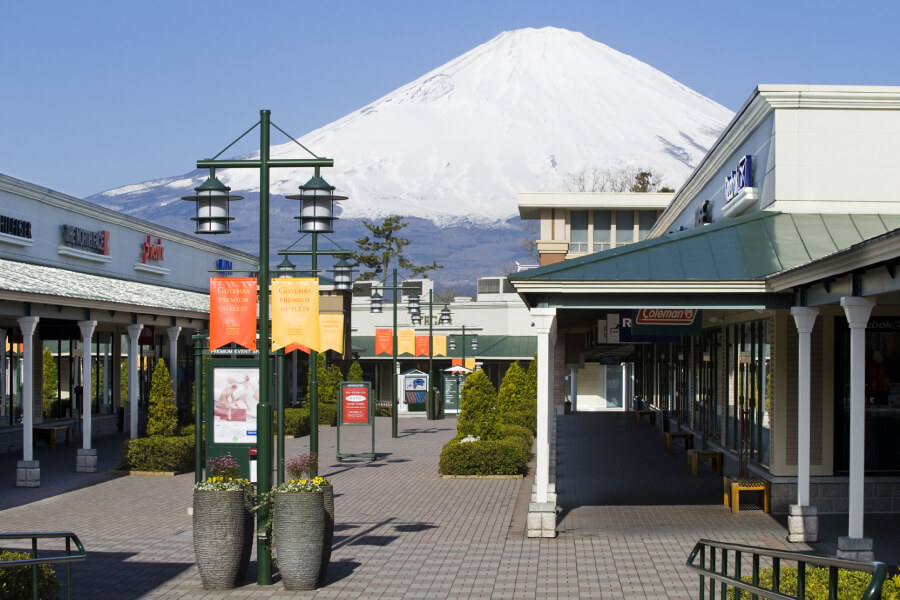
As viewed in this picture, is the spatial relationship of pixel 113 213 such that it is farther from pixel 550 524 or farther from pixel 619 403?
pixel 619 403

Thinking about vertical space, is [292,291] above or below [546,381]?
above

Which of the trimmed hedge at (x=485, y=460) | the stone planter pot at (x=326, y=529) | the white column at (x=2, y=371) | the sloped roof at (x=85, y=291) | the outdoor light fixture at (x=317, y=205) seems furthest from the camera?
the white column at (x=2, y=371)

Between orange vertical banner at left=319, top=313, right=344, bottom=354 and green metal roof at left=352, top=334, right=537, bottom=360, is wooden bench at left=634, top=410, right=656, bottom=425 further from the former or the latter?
green metal roof at left=352, top=334, right=537, bottom=360

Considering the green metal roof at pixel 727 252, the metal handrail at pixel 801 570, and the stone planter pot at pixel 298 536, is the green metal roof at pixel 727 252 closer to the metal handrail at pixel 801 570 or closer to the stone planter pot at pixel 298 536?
the stone planter pot at pixel 298 536

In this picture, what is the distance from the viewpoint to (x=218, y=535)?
1175 centimetres

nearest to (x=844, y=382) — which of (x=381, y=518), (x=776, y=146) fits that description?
(x=776, y=146)

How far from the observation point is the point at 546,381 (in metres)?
15.4

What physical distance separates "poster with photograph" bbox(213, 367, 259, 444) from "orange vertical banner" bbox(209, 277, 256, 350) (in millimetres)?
932

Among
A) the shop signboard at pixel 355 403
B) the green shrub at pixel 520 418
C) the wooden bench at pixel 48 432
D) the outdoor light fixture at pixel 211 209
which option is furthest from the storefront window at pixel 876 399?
the wooden bench at pixel 48 432

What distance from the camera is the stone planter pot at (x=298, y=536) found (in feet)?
37.9

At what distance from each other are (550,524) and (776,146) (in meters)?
7.22

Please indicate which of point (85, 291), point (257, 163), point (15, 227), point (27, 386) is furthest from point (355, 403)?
point (257, 163)

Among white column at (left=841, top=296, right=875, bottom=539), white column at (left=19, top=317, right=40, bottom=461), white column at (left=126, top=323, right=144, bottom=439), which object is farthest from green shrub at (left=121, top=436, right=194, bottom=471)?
white column at (left=841, top=296, right=875, bottom=539)

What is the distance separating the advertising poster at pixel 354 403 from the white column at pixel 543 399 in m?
12.1
